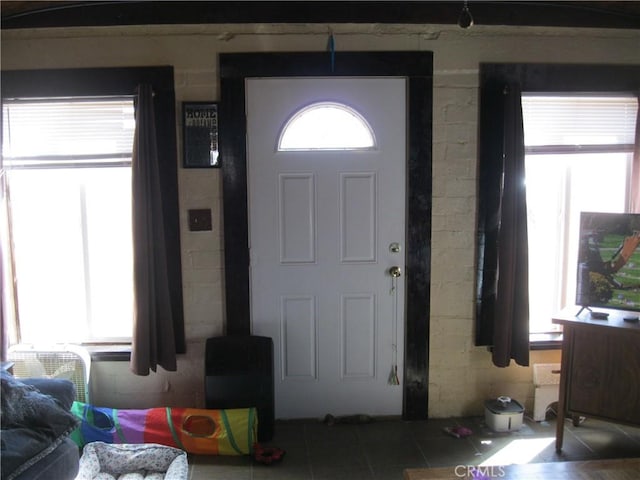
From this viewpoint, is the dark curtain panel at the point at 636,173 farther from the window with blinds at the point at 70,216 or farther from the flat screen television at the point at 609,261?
the window with blinds at the point at 70,216

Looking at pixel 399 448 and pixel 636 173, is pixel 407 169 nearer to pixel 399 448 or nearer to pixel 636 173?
pixel 636 173

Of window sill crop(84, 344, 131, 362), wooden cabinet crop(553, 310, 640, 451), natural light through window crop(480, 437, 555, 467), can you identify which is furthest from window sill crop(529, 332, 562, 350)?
window sill crop(84, 344, 131, 362)

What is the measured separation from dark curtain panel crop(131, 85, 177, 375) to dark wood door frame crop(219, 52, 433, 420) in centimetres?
37

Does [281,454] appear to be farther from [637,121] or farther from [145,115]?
[637,121]

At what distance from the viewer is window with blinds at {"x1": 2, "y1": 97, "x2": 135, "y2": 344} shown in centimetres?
312

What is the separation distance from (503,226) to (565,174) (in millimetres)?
606

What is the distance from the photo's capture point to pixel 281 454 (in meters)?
2.84

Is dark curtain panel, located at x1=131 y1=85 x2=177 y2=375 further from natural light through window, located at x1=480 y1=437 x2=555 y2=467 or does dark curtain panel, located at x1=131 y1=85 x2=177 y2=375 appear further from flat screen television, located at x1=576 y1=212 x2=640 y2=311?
flat screen television, located at x1=576 y1=212 x2=640 y2=311

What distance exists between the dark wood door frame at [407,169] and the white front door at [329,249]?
0.16 ft

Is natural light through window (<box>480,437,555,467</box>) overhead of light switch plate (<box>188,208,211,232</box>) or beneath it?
beneath

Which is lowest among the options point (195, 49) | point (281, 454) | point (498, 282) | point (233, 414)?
point (281, 454)

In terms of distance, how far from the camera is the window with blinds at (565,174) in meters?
3.23

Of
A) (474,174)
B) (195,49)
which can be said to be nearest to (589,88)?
(474,174)

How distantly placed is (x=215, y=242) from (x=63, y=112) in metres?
1.17
